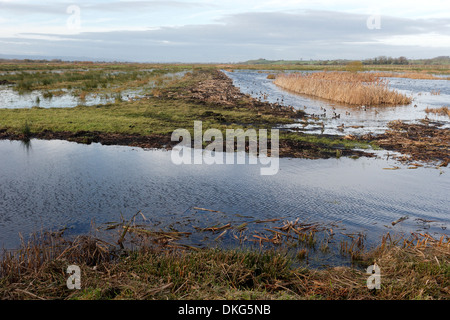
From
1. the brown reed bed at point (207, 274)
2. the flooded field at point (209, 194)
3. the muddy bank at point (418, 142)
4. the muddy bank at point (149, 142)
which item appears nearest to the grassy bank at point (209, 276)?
the brown reed bed at point (207, 274)

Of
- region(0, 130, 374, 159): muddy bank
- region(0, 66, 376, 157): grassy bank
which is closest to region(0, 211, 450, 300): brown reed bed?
region(0, 130, 374, 159): muddy bank

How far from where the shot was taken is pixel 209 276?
4637 mm

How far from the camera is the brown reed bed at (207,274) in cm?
424

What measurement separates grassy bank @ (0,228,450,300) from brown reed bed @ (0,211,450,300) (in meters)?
0.01

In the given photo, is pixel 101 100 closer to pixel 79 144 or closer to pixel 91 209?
pixel 79 144

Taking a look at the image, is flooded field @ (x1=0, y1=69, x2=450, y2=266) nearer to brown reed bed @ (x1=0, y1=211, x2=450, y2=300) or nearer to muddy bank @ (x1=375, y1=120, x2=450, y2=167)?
muddy bank @ (x1=375, y1=120, x2=450, y2=167)

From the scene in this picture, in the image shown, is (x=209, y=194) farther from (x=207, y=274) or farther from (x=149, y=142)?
(x=149, y=142)

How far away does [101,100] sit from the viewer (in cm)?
2428

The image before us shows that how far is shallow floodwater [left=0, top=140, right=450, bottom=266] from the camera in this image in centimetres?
722

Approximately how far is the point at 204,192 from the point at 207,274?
4.01m

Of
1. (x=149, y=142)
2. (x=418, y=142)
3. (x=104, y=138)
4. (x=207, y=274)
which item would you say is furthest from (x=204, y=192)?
(x=418, y=142)

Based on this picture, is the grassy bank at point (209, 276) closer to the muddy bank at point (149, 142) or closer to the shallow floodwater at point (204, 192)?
the shallow floodwater at point (204, 192)

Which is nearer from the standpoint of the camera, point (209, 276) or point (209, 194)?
point (209, 276)

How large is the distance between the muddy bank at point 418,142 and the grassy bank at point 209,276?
7.70 metres
